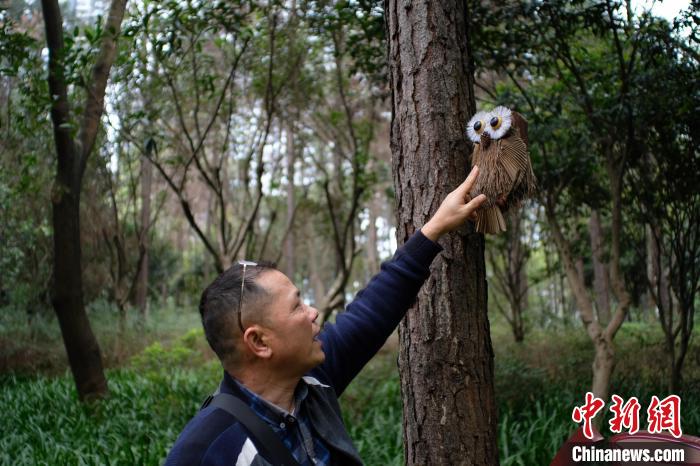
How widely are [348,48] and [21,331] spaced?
27.9 feet

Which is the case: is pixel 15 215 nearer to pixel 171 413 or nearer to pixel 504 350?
pixel 171 413

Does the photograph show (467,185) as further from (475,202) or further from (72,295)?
(72,295)

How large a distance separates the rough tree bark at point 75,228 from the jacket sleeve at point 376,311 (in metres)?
5.58

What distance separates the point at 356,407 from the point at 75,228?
346 cm

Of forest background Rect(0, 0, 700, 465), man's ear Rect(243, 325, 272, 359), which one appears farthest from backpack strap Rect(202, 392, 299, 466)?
forest background Rect(0, 0, 700, 465)

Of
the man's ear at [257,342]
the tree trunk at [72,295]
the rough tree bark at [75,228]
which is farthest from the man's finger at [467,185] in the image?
the tree trunk at [72,295]

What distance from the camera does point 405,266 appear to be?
75.0 inches

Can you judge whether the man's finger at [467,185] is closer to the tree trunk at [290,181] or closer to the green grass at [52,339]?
the tree trunk at [290,181]

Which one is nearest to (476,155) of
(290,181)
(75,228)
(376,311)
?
(376,311)

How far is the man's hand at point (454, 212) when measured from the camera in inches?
76.0

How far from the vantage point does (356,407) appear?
20.7 feet

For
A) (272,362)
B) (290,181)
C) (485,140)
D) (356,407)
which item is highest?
(290,181)

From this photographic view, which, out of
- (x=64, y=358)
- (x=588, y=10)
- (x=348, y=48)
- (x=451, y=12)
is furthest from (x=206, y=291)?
(x=64, y=358)

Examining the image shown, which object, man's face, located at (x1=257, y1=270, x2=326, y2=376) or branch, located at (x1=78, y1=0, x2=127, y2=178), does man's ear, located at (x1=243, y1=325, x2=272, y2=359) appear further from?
branch, located at (x1=78, y1=0, x2=127, y2=178)
